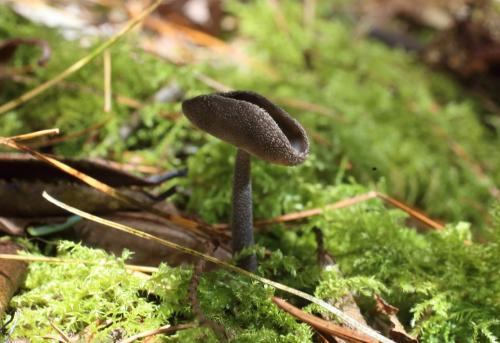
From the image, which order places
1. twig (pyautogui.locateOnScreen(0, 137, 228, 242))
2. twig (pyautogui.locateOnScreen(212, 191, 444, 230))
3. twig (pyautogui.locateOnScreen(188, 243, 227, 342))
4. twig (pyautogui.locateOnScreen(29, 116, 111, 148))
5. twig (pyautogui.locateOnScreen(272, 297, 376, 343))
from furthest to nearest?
1. twig (pyautogui.locateOnScreen(29, 116, 111, 148))
2. twig (pyautogui.locateOnScreen(212, 191, 444, 230))
3. twig (pyautogui.locateOnScreen(0, 137, 228, 242))
4. twig (pyautogui.locateOnScreen(272, 297, 376, 343))
5. twig (pyautogui.locateOnScreen(188, 243, 227, 342))

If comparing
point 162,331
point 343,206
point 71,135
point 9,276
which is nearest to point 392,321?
point 343,206

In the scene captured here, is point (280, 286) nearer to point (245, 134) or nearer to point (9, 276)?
point (245, 134)

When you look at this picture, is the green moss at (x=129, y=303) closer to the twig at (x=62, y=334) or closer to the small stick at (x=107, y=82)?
the twig at (x=62, y=334)

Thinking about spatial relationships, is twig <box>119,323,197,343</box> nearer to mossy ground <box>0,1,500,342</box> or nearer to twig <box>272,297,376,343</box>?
mossy ground <box>0,1,500,342</box>

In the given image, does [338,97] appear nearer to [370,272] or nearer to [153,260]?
[370,272]

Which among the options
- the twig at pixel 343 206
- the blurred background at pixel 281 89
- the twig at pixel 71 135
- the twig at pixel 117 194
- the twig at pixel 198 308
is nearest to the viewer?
the twig at pixel 198 308

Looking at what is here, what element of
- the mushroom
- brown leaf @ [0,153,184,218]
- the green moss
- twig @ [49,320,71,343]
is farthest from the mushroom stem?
twig @ [49,320,71,343]

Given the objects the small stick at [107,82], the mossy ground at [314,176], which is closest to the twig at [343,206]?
the mossy ground at [314,176]
